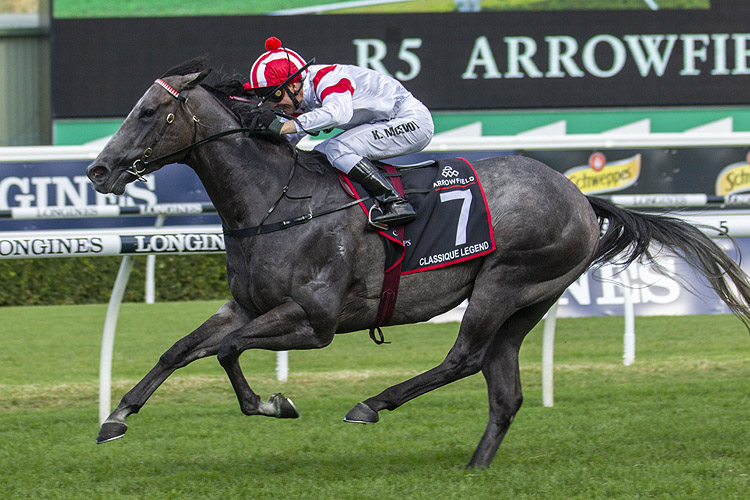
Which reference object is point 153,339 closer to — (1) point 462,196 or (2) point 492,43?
(1) point 462,196

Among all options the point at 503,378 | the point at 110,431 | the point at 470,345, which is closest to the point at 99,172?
the point at 110,431

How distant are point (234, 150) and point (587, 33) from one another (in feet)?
26.1

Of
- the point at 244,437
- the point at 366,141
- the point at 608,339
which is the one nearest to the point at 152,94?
the point at 366,141

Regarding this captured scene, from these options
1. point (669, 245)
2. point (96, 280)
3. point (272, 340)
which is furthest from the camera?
point (96, 280)

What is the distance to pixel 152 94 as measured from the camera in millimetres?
3514

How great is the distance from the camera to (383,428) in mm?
4477

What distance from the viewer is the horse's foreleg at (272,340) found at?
347 cm

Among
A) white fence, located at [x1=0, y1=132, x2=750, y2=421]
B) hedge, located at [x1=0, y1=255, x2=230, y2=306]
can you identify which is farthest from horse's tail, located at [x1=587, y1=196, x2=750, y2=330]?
hedge, located at [x1=0, y1=255, x2=230, y2=306]

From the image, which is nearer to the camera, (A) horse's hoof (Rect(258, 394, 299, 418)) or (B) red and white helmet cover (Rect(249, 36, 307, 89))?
(A) horse's hoof (Rect(258, 394, 299, 418))

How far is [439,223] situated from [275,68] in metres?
0.82

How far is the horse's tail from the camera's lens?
413 centimetres

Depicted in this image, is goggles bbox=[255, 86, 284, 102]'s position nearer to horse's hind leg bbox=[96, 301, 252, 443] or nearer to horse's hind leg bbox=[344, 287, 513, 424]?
horse's hind leg bbox=[96, 301, 252, 443]

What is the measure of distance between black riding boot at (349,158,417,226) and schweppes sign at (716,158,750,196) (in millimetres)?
5538

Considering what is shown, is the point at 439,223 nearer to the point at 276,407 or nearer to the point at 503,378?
the point at 503,378
